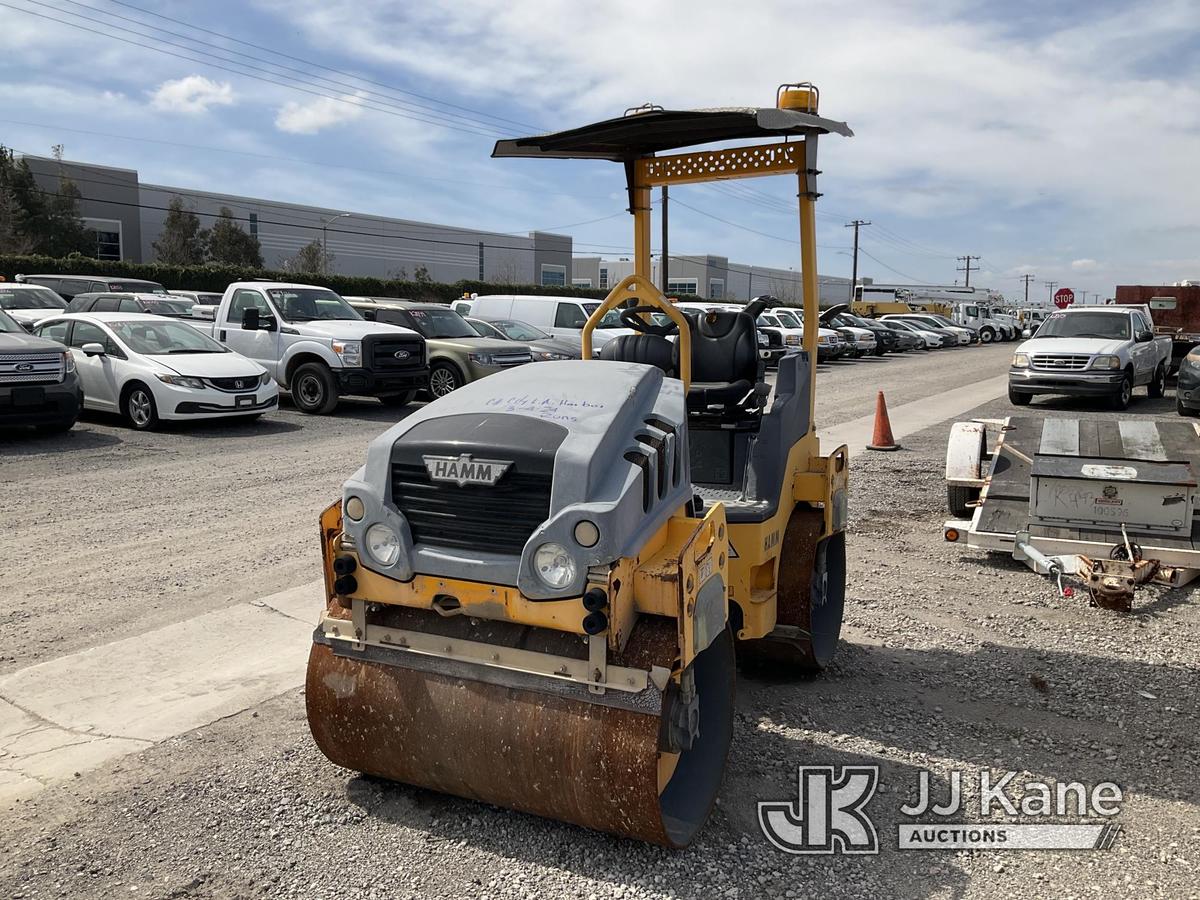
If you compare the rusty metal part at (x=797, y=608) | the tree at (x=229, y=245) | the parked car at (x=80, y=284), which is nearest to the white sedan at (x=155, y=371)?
the rusty metal part at (x=797, y=608)

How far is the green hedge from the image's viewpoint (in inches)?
1427

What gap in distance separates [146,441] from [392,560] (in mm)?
10194

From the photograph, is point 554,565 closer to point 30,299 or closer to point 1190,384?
point 1190,384

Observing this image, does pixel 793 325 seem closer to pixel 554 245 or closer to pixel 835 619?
pixel 835 619

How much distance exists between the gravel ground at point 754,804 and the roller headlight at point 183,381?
366 inches

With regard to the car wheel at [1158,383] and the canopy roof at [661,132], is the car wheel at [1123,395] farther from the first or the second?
the canopy roof at [661,132]

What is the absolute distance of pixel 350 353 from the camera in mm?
14953

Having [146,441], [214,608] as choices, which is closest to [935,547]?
[214,608]

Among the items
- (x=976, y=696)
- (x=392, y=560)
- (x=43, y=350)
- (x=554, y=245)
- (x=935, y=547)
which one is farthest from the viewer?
(x=554, y=245)

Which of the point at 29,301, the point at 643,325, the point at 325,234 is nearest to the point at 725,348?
the point at 643,325

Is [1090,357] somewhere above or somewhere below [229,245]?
below

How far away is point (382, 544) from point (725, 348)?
2.34 metres

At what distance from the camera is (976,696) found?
4.87 metres

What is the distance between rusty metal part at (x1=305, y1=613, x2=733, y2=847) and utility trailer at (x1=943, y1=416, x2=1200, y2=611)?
3843 millimetres
